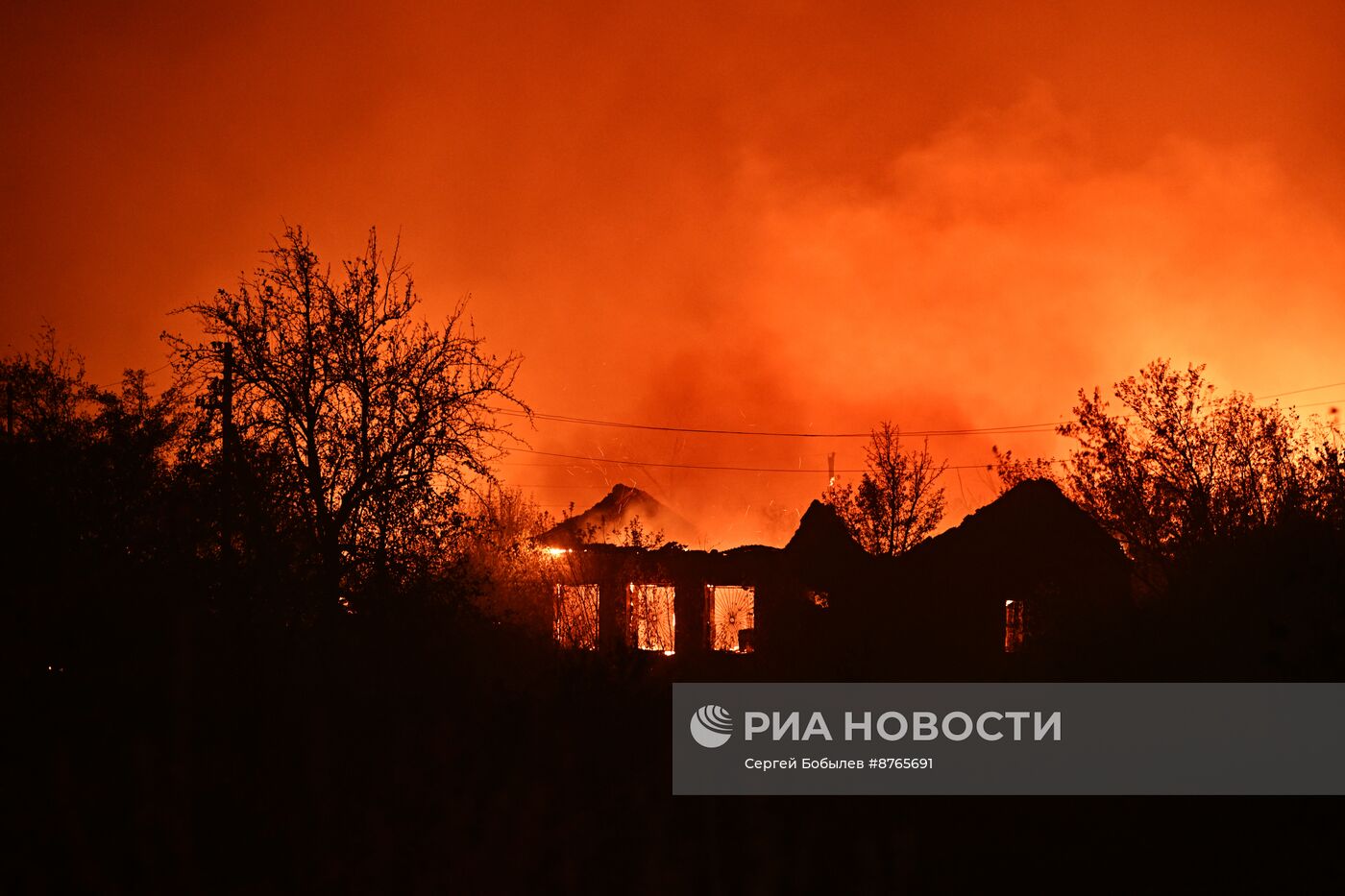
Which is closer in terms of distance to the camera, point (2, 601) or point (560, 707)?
point (560, 707)

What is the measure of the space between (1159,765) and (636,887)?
8239 mm

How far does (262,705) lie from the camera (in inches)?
516

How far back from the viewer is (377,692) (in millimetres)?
14391

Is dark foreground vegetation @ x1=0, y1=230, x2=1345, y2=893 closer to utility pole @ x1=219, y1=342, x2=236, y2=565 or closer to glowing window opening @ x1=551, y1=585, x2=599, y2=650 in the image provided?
utility pole @ x1=219, y1=342, x2=236, y2=565

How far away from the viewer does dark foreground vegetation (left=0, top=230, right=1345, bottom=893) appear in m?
9.44

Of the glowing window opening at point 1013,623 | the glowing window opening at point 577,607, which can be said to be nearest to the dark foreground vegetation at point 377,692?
the glowing window opening at point 1013,623

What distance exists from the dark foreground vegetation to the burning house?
187cm

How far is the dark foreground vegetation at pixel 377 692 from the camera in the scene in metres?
9.44

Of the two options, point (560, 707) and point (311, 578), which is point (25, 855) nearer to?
point (560, 707)

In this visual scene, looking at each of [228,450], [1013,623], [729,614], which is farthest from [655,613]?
[228,450]

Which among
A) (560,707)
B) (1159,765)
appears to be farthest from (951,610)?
(560,707)

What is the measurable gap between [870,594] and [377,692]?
56.0 ft

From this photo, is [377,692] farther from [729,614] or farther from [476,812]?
[729,614]

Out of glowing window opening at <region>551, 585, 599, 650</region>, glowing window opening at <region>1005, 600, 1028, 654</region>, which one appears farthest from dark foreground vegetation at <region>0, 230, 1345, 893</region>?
glowing window opening at <region>551, 585, 599, 650</region>
